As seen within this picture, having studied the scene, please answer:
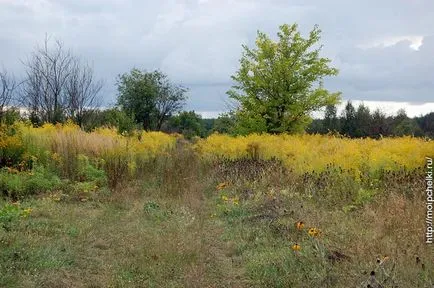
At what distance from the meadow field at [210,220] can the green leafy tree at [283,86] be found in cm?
1182

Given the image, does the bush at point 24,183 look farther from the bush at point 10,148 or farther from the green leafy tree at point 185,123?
the green leafy tree at point 185,123

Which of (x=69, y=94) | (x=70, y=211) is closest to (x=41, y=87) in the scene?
(x=69, y=94)

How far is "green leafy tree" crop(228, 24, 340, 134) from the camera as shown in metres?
24.0

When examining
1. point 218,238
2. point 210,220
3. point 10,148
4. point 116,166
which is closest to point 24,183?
point 116,166

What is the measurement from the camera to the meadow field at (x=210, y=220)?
15.3ft

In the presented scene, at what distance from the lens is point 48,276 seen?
459 centimetres

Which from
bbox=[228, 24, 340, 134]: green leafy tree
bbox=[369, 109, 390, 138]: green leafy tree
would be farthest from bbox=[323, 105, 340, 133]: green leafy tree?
bbox=[228, 24, 340, 134]: green leafy tree

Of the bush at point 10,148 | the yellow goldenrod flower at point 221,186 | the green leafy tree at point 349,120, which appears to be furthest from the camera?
the green leafy tree at point 349,120

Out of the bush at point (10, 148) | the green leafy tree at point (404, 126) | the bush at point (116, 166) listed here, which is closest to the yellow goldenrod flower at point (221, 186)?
the bush at point (116, 166)

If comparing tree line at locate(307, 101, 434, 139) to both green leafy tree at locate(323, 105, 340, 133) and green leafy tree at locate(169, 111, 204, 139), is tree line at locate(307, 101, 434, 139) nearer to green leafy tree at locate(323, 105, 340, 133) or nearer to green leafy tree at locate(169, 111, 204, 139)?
green leafy tree at locate(323, 105, 340, 133)

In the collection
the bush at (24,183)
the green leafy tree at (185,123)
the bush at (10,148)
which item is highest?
the green leafy tree at (185,123)

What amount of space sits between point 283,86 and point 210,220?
17.5 m

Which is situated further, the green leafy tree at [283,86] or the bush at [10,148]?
the green leafy tree at [283,86]

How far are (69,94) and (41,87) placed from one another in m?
2.02
